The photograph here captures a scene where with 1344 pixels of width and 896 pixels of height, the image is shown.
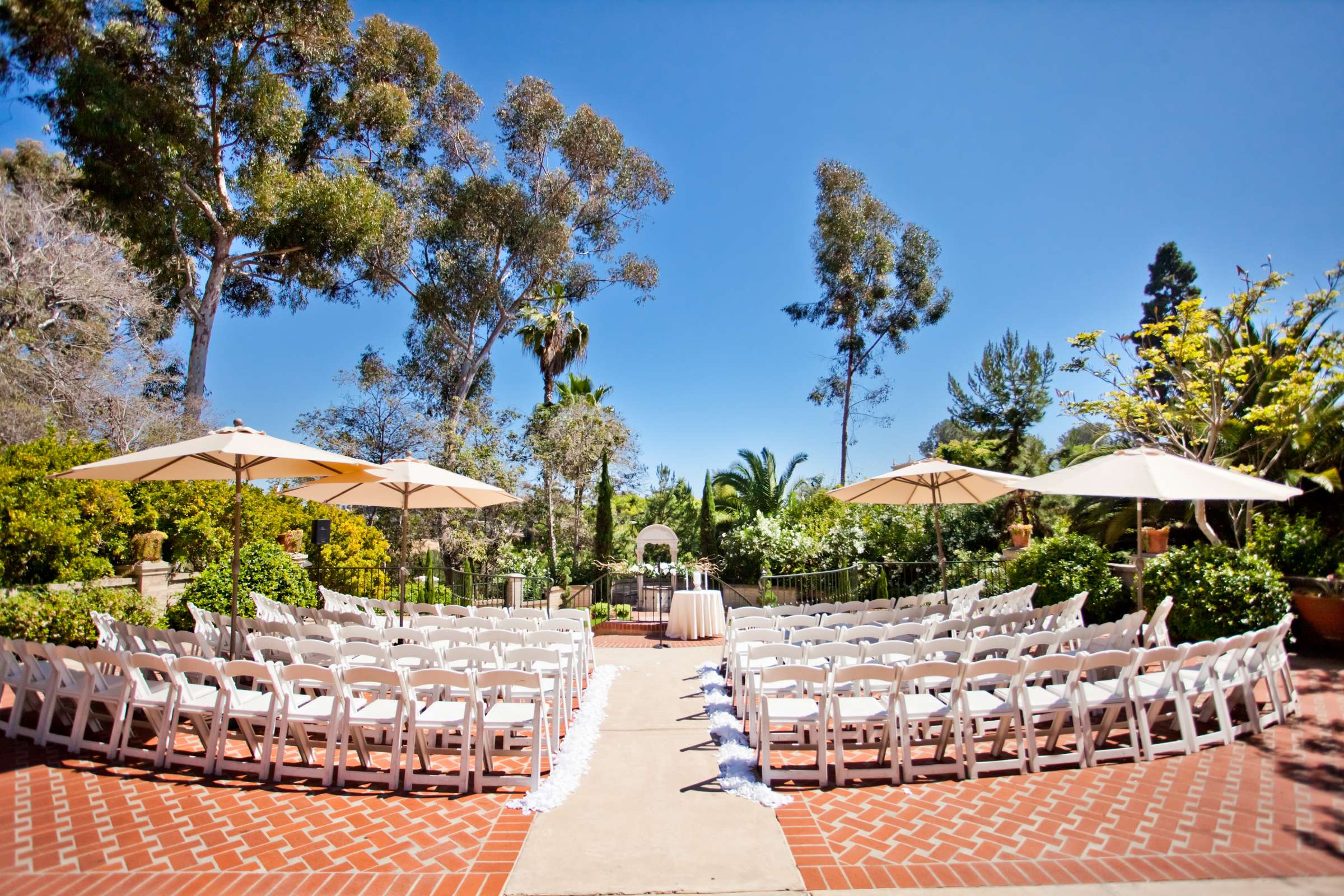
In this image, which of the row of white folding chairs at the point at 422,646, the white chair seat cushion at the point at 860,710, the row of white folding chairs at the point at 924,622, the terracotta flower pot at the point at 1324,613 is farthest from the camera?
the terracotta flower pot at the point at 1324,613

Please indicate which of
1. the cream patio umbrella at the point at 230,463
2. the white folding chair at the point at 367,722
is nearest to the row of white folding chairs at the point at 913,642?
the white folding chair at the point at 367,722

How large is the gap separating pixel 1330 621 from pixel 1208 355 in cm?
502

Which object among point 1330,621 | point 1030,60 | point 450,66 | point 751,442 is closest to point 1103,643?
point 1330,621

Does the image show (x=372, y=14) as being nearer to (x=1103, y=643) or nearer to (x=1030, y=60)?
(x=1030, y=60)

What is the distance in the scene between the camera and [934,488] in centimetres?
900

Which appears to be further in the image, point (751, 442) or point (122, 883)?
point (751, 442)

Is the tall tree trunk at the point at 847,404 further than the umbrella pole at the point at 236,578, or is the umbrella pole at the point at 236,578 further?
the tall tree trunk at the point at 847,404

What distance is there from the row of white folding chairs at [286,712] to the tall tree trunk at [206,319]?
14.2 m

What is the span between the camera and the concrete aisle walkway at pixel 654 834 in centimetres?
346

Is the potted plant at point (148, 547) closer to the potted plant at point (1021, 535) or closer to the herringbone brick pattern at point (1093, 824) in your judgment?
the herringbone brick pattern at point (1093, 824)

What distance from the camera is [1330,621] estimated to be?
831 cm

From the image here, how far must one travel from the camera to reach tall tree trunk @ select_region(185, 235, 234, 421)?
17.7 meters

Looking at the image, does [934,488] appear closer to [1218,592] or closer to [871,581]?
[1218,592]

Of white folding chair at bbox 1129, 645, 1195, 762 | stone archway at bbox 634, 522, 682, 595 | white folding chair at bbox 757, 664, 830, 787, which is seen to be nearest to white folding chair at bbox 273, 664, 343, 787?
white folding chair at bbox 757, 664, 830, 787
